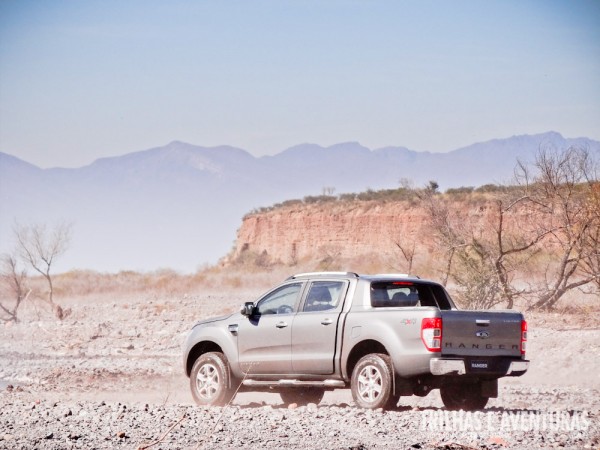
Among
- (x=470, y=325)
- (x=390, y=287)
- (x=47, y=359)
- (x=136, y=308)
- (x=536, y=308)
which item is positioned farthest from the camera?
(x=136, y=308)

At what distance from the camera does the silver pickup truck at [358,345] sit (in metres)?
13.7

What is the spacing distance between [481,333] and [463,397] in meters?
1.44

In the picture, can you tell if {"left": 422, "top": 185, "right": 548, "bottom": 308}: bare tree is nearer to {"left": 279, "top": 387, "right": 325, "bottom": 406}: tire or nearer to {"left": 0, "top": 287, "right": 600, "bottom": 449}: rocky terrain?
{"left": 0, "top": 287, "right": 600, "bottom": 449}: rocky terrain

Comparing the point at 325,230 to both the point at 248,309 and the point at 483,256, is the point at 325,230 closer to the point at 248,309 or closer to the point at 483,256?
the point at 483,256

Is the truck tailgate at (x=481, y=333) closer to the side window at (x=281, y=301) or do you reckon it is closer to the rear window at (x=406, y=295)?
the rear window at (x=406, y=295)

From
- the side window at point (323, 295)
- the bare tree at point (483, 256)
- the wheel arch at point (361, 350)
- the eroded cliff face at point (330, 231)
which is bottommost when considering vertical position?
the wheel arch at point (361, 350)

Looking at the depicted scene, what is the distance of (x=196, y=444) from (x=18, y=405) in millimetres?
4885

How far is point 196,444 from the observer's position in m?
Result: 11.3

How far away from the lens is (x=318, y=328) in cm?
1480

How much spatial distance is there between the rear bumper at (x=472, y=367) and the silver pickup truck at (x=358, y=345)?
0.01m

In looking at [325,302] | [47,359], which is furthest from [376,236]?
[325,302]

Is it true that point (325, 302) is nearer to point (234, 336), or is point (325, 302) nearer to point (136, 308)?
point (234, 336)

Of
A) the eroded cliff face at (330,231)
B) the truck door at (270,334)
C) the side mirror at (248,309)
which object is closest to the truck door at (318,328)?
the truck door at (270,334)

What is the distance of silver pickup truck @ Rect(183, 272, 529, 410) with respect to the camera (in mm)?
13688
